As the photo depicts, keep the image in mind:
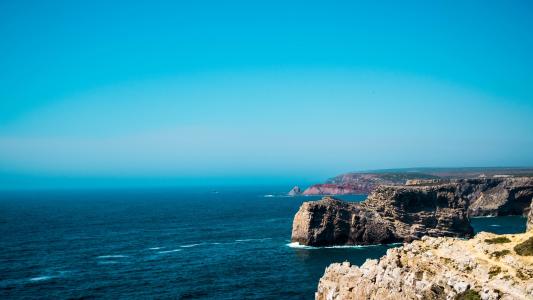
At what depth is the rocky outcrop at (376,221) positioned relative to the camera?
375 feet

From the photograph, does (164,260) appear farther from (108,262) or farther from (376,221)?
(376,221)

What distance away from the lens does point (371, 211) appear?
11900 centimetres

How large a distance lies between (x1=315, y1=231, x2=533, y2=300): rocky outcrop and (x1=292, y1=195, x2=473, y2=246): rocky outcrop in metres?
61.0

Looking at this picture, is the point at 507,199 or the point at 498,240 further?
the point at 507,199

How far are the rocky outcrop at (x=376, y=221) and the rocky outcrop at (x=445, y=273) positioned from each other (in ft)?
200

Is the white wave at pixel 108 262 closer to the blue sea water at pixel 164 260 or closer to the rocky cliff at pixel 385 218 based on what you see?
the blue sea water at pixel 164 260

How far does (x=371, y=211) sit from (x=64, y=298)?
72959 mm

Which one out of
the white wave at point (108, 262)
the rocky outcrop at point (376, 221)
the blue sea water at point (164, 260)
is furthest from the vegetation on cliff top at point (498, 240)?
the white wave at point (108, 262)

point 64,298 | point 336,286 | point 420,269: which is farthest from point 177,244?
point 420,269

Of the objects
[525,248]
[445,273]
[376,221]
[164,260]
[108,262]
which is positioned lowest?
[164,260]

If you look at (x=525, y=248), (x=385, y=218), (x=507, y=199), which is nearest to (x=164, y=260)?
(x=385, y=218)

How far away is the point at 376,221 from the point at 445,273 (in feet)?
249

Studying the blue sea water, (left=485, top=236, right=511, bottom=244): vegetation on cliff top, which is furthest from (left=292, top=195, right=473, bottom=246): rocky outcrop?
(left=485, top=236, right=511, bottom=244): vegetation on cliff top

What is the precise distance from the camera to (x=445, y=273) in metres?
42.4
